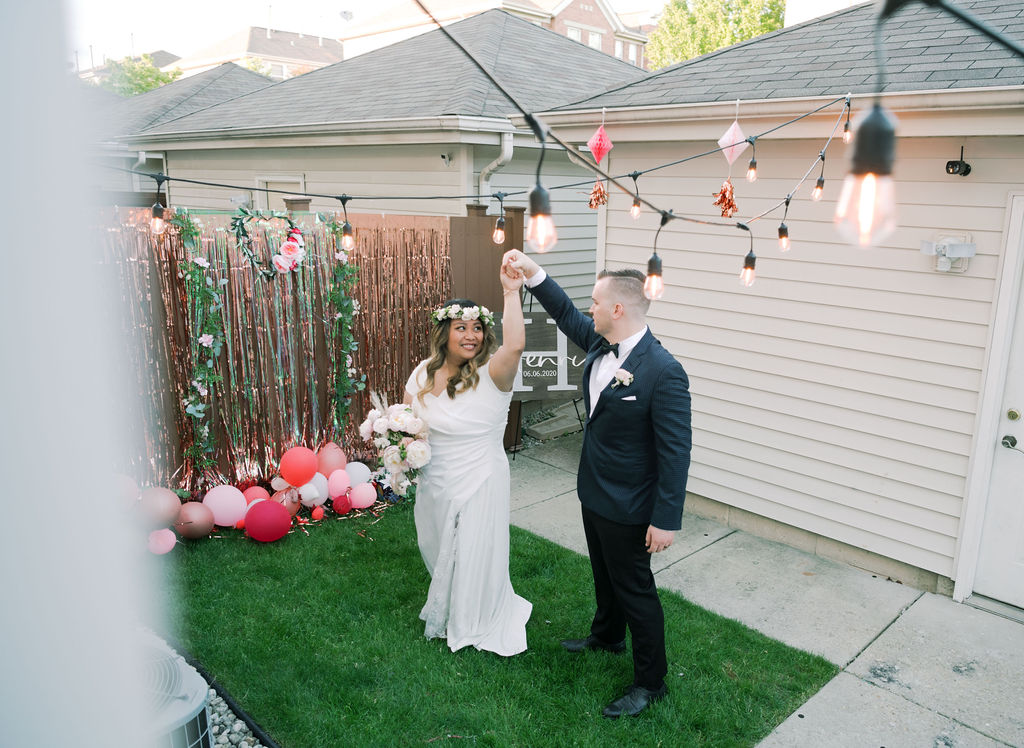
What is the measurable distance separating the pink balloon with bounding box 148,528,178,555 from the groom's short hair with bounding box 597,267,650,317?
3.43 m

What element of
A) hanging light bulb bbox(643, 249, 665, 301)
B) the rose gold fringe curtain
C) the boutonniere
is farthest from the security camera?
the rose gold fringe curtain

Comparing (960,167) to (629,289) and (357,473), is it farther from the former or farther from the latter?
(357,473)

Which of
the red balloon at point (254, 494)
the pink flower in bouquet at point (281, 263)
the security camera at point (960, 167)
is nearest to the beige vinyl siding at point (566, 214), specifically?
the pink flower in bouquet at point (281, 263)

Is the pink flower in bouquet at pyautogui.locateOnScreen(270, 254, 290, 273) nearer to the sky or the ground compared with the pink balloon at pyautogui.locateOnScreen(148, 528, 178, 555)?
nearer to the sky

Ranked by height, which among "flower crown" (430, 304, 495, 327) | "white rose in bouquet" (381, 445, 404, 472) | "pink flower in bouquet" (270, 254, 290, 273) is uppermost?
"pink flower in bouquet" (270, 254, 290, 273)

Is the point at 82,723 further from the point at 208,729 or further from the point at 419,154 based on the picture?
the point at 419,154

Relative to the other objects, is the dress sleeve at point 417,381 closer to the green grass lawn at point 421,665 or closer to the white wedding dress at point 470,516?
the white wedding dress at point 470,516

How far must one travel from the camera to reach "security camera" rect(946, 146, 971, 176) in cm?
439

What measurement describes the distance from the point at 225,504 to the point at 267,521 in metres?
0.42

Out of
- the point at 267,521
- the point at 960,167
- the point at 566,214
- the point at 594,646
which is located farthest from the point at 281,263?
the point at 960,167

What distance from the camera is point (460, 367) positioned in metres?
4.17

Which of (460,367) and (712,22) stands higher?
(712,22)

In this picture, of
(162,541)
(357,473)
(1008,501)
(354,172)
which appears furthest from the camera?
(354,172)

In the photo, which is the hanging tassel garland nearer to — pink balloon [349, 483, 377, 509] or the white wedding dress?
the white wedding dress
